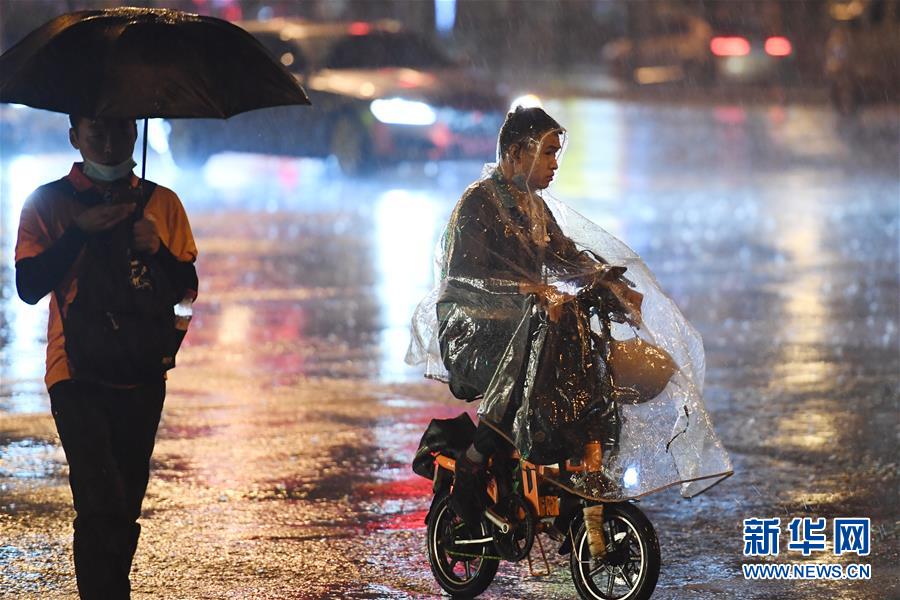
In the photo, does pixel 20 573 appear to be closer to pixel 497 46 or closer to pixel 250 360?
pixel 250 360

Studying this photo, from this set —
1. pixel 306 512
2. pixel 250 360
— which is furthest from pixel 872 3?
pixel 306 512

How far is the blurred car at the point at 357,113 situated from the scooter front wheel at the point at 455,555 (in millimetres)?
14465

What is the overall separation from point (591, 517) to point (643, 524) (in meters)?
0.17

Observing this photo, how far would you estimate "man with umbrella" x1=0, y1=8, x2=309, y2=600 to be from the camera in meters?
4.84

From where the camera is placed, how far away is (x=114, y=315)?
191 inches

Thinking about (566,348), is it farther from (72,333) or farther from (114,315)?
(72,333)

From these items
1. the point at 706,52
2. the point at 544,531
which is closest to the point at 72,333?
the point at 544,531

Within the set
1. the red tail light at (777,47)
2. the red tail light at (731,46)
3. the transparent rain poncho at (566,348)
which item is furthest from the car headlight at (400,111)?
the red tail light at (777,47)

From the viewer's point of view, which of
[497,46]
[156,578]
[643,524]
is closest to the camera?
[643,524]

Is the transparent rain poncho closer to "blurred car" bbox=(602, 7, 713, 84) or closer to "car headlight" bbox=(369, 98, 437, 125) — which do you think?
"car headlight" bbox=(369, 98, 437, 125)

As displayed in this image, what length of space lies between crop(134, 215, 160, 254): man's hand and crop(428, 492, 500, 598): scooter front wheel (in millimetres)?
1489

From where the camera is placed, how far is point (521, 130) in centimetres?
544

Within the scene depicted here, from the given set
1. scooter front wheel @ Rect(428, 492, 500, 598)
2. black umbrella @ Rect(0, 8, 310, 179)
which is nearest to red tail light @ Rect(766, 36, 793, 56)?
scooter front wheel @ Rect(428, 492, 500, 598)

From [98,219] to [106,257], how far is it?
137 mm
